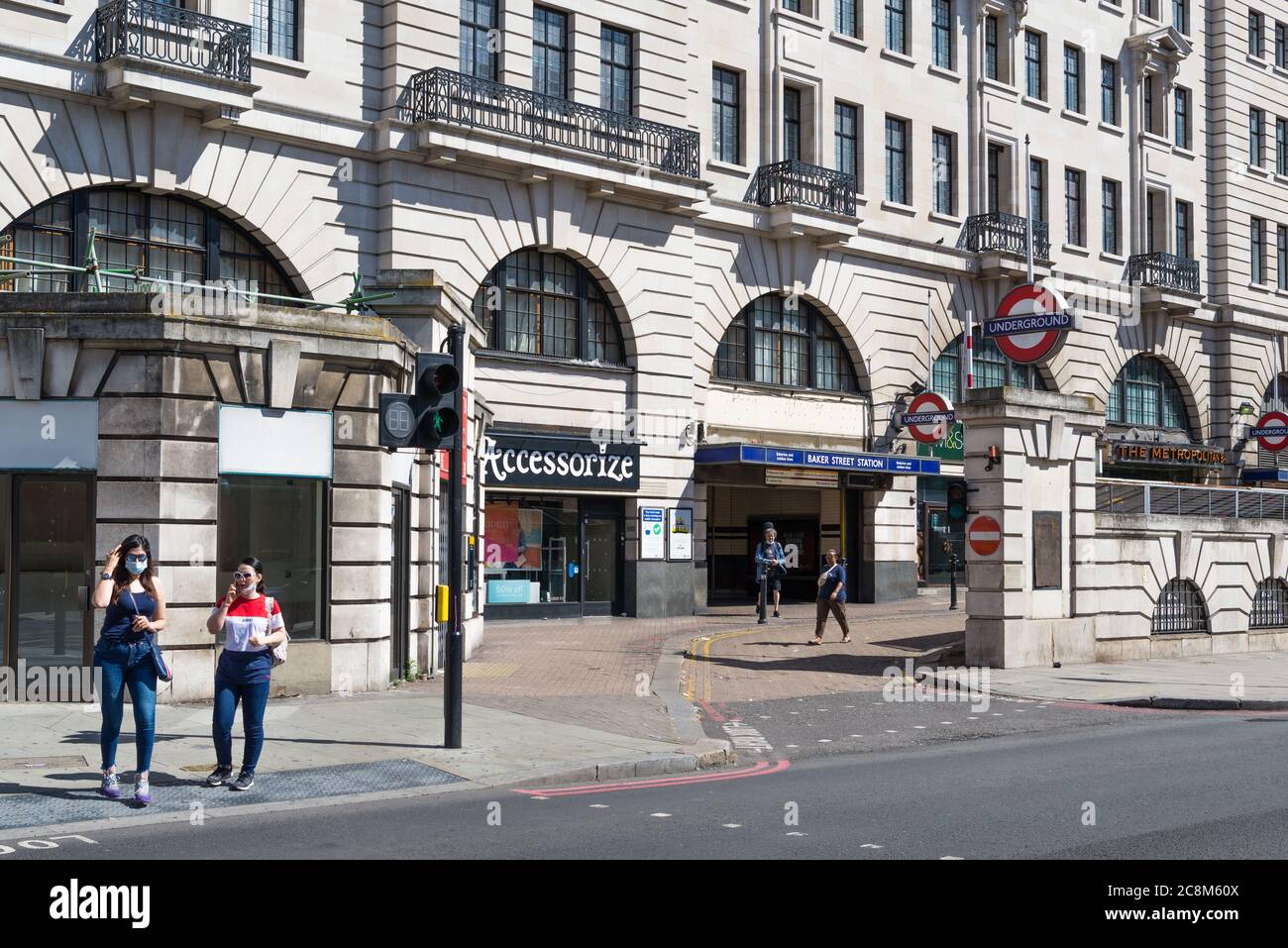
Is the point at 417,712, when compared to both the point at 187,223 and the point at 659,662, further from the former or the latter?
the point at 187,223

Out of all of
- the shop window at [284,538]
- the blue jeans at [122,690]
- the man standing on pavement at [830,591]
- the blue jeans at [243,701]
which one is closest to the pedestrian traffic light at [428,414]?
the blue jeans at [243,701]

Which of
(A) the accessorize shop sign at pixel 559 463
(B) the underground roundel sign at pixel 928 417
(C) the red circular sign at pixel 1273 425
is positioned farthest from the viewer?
(C) the red circular sign at pixel 1273 425

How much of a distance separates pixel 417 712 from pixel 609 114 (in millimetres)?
17499

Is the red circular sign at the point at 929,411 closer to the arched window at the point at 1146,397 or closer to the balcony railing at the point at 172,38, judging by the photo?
the arched window at the point at 1146,397

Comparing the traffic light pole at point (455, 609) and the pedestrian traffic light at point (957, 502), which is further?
the pedestrian traffic light at point (957, 502)

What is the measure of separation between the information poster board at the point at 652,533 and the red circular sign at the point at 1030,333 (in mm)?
8696

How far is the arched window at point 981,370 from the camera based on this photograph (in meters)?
37.4

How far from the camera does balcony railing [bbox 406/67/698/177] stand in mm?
25766

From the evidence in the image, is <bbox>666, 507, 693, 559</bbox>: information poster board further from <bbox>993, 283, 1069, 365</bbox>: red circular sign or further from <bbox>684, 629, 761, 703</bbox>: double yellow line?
<bbox>993, 283, 1069, 365</bbox>: red circular sign

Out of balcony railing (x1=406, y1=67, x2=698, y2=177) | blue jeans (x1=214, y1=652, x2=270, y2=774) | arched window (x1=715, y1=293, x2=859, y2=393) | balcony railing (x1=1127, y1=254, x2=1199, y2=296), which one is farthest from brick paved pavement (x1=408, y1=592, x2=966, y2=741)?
balcony railing (x1=1127, y1=254, x2=1199, y2=296)

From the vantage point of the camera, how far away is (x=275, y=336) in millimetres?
14930

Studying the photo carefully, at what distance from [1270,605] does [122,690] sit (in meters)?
22.9

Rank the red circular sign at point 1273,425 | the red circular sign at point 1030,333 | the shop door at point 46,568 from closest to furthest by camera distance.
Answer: the shop door at point 46,568
the red circular sign at point 1030,333
the red circular sign at point 1273,425

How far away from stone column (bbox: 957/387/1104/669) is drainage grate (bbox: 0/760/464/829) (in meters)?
11.2
